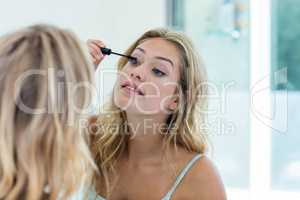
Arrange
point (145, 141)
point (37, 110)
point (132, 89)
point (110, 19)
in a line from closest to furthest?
1. point (37, 110)
2. point (132, 89)
3. point (145, 141)
4. point (110, 19)

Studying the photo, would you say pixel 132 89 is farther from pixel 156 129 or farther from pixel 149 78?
pixel 156 129

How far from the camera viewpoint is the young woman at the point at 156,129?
122 centimetres

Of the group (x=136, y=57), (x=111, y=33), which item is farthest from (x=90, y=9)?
(x=136, y=57)

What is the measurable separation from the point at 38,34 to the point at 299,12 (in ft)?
5.29

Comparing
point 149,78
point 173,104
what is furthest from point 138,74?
point 173,104

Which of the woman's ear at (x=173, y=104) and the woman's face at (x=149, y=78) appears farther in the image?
the woman's ear at (x=173, y=104)

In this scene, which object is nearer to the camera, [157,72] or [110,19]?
[157,72]

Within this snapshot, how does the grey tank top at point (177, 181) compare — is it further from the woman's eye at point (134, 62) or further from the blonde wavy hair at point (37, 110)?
the blonde wavy hair at point (37, 110)

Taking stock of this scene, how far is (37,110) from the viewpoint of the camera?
71cm

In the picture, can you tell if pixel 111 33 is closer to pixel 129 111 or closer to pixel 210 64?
pixel 210 64

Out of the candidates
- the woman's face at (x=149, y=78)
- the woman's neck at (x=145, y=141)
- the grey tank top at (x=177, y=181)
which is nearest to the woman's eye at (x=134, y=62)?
the woman's face at (x=149, y=78)

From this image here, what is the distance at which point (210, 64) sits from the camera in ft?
7.21

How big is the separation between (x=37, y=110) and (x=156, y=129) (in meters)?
0.64

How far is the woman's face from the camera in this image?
121cm
